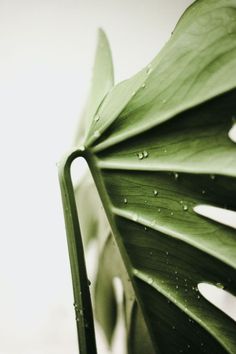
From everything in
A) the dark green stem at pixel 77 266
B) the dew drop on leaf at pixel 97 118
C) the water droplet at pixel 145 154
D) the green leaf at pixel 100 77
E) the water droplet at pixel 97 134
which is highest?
the green leaf at pixel 100 77

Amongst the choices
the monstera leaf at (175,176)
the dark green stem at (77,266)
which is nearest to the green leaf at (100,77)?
the monstera leaf at (175,176)

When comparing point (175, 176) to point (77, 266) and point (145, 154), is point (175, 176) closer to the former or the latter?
point (145, 154)

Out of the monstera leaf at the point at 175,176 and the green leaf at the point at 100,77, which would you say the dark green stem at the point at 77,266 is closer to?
the monstera leaf at the point at 175,176

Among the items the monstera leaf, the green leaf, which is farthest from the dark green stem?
the green leaf

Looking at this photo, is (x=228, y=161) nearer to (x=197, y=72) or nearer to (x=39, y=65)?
(x=197, y=72)

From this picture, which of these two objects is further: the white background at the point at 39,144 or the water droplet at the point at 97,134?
the white background at the point at 39,144

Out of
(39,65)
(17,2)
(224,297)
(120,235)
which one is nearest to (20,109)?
(39,65)

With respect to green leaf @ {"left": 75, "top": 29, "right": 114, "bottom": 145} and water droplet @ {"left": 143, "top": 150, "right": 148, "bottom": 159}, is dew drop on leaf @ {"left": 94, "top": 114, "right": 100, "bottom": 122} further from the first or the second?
water droplet @ {"left": 143, "top": 150, "right": 148, "bottom": 159}

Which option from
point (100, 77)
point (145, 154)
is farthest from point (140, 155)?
point (100, 77)
